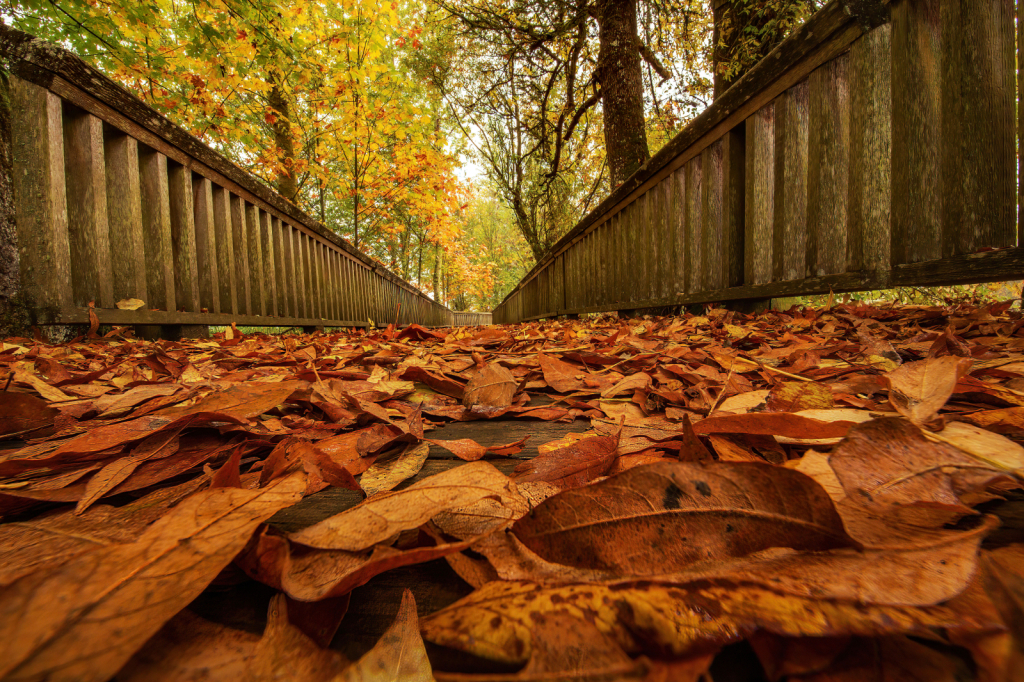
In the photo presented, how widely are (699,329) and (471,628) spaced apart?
6.25 feet

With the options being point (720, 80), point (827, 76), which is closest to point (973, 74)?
point (827, 76)

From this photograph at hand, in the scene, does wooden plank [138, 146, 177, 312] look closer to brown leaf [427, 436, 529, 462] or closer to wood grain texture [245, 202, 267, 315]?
wood grain texture [245, 202, 267, 315]

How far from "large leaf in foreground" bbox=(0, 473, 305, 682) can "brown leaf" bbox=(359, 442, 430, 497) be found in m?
0.17

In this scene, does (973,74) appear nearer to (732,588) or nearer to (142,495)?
(732,588)

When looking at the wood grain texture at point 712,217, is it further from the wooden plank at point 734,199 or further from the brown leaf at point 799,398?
the brown leaf at point 799,398

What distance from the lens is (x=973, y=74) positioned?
1.39 meters

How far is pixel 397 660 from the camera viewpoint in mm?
272

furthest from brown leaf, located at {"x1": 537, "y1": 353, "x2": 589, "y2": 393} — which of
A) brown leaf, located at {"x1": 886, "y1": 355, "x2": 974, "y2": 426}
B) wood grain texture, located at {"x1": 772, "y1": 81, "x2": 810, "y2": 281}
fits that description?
wood grain texture, located at {"x1": 772, "y1": 81, "x2": 810, "y2": 281}

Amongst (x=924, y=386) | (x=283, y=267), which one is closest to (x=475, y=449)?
(x=924, y=386)

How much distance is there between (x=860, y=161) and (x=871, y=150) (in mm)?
57

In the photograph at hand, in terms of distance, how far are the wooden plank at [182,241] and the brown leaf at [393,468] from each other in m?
2.79

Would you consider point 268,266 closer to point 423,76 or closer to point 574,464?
point 574,464

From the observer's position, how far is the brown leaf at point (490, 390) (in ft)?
3.07

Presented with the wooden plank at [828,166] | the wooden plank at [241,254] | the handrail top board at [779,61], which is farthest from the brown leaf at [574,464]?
the wooden plank at [241,254]
